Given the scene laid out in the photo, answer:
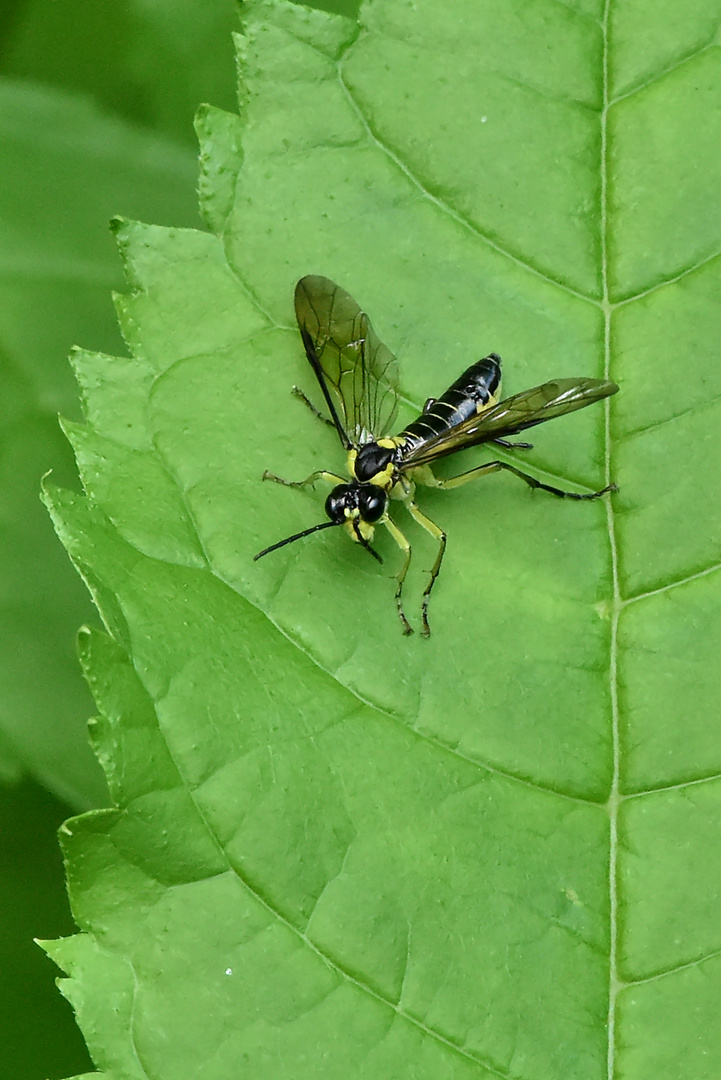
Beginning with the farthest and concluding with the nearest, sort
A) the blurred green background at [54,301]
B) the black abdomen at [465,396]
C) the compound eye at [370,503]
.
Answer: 1. the blurred green background at [54,301]
2. the compound eye at [370,503]
3. the black abdomen at [465,396]

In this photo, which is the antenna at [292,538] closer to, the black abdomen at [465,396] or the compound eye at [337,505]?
the compound eye at [337,505]

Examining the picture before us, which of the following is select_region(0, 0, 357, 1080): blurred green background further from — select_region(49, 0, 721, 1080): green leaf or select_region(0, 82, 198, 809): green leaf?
select_region(49, 0, 721, 1080): green leaf

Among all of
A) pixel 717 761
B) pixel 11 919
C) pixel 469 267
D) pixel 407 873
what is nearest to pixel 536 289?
pixel 469 267

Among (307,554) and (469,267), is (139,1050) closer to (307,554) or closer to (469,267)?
(307,554)

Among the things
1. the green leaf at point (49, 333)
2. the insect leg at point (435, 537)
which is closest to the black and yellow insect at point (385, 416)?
the insect leg at point (435, 537)

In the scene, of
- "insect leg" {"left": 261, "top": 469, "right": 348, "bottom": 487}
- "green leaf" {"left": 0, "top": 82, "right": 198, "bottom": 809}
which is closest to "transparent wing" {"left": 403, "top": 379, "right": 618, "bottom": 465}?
"insect leg" {"left": 261, "top": 469, "right": 348, "bottom": 487}

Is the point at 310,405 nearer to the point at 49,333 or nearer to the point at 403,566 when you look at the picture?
the point at 403,566

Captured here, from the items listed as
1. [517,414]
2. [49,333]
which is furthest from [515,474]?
[49,333]
